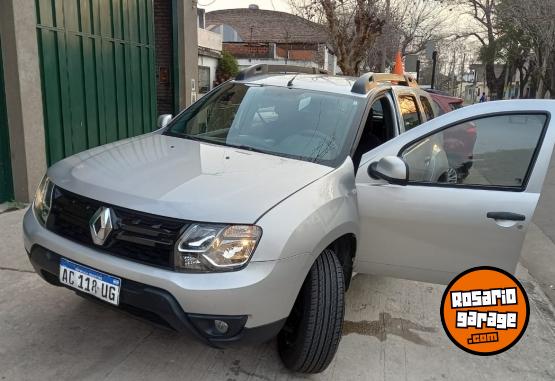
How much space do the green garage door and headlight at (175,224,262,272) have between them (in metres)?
4.46

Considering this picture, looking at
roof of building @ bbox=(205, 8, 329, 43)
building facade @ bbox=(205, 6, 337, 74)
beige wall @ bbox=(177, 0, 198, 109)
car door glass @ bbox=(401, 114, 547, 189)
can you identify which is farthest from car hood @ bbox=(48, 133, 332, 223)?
roof of building @ bbox=(205, 8, 329, 43)

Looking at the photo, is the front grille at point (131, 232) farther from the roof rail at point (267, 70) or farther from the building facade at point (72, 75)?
the building facade at point (72, 75)

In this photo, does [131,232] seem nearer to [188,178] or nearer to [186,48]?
[188,178]

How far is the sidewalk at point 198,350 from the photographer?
2920 mm

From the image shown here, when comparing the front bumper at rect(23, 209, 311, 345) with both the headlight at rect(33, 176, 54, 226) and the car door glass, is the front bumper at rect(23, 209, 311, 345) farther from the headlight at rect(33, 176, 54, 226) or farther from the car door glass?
the car door glass

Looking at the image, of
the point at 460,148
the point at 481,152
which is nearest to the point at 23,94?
the point at 460,148

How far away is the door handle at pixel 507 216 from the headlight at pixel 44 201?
2541 mm

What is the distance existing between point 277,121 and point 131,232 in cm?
153

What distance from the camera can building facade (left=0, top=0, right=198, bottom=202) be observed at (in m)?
5.59

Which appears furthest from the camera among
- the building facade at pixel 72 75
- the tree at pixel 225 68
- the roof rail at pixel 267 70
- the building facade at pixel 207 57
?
the tree at pixel 225 68

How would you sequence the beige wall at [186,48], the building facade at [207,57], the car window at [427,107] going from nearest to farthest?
the car window at [427,107] < the beige wall at [186,48] < the building facade at [207,57]

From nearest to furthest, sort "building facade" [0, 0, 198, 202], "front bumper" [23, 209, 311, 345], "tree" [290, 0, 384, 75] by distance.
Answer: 1. "front bumper" [23, 209, 311, 345]
2. "building facade" [0, 0, 198, 202]
3. "tree" [290, 0, 384, 75]

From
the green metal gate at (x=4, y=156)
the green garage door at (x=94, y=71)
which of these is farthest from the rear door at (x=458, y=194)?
the green garage door at (x=94, y=71)

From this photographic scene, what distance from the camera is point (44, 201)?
295cm
